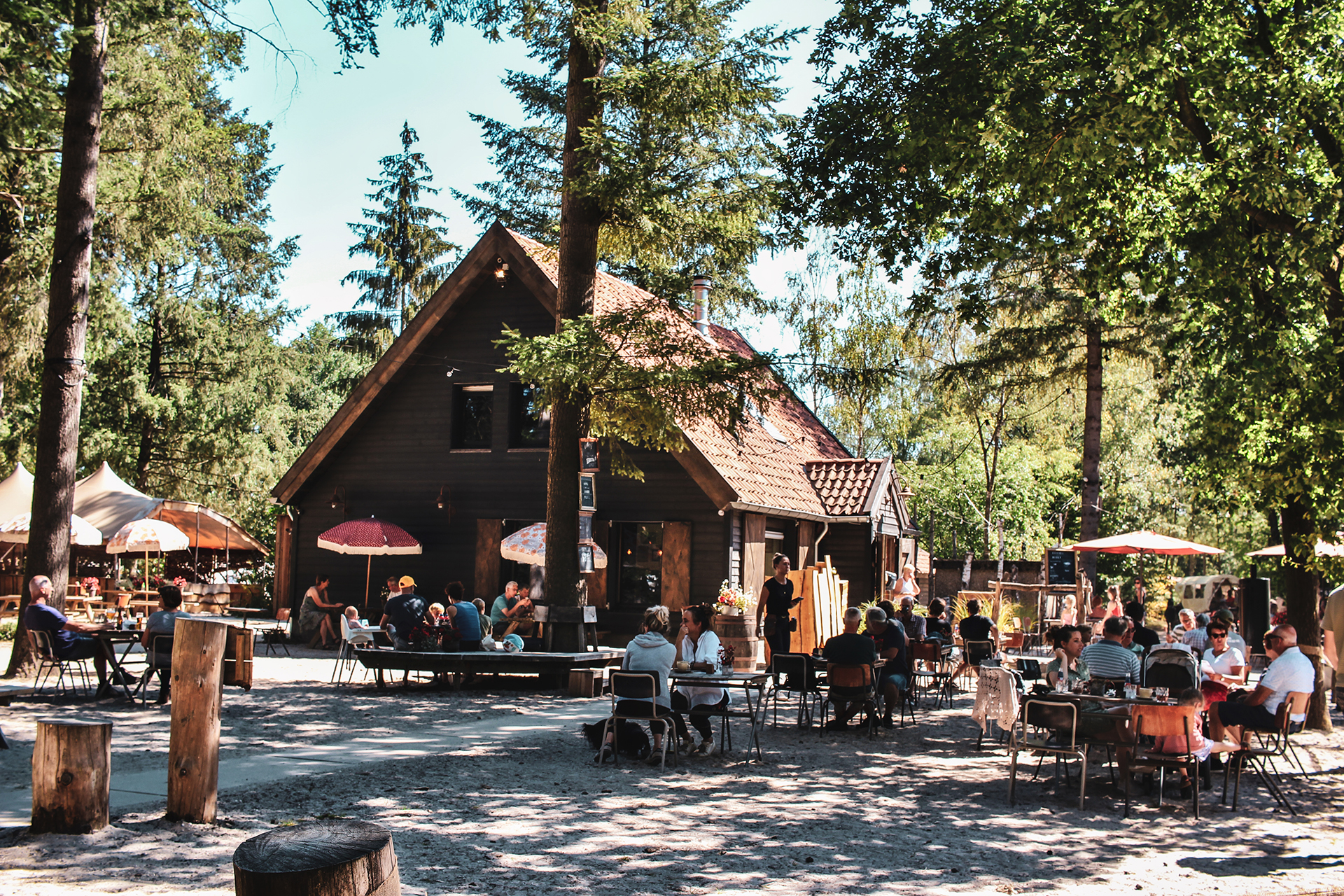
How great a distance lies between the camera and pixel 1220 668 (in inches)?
445

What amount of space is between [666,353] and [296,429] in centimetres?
2630

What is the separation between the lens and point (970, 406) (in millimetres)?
28766

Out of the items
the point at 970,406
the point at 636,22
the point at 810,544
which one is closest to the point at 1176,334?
the point at 636,22

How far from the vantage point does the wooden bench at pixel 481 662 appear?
547 inches

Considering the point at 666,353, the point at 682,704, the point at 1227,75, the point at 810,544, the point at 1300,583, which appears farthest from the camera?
the point at 810,544

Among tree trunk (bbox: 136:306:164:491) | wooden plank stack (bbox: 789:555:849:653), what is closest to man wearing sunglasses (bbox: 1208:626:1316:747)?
wooden plank stack (bbox: 789:555:849:653)

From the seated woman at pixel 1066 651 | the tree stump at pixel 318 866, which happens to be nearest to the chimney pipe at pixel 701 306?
the seated woman at pixel 1066 651

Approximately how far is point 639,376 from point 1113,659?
637cm

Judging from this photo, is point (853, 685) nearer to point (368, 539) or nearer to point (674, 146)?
point (674, 146)

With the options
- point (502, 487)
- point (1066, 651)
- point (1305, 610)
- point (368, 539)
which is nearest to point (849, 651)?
point (1066, 651)

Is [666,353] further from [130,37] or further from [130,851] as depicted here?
[130,37]

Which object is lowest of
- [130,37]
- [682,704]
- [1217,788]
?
[1217,788]

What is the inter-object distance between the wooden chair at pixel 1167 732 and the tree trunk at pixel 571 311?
25.9ft

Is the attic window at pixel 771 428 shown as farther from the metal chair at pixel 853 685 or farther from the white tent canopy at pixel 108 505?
the white tent canopy at pixel 108 505
